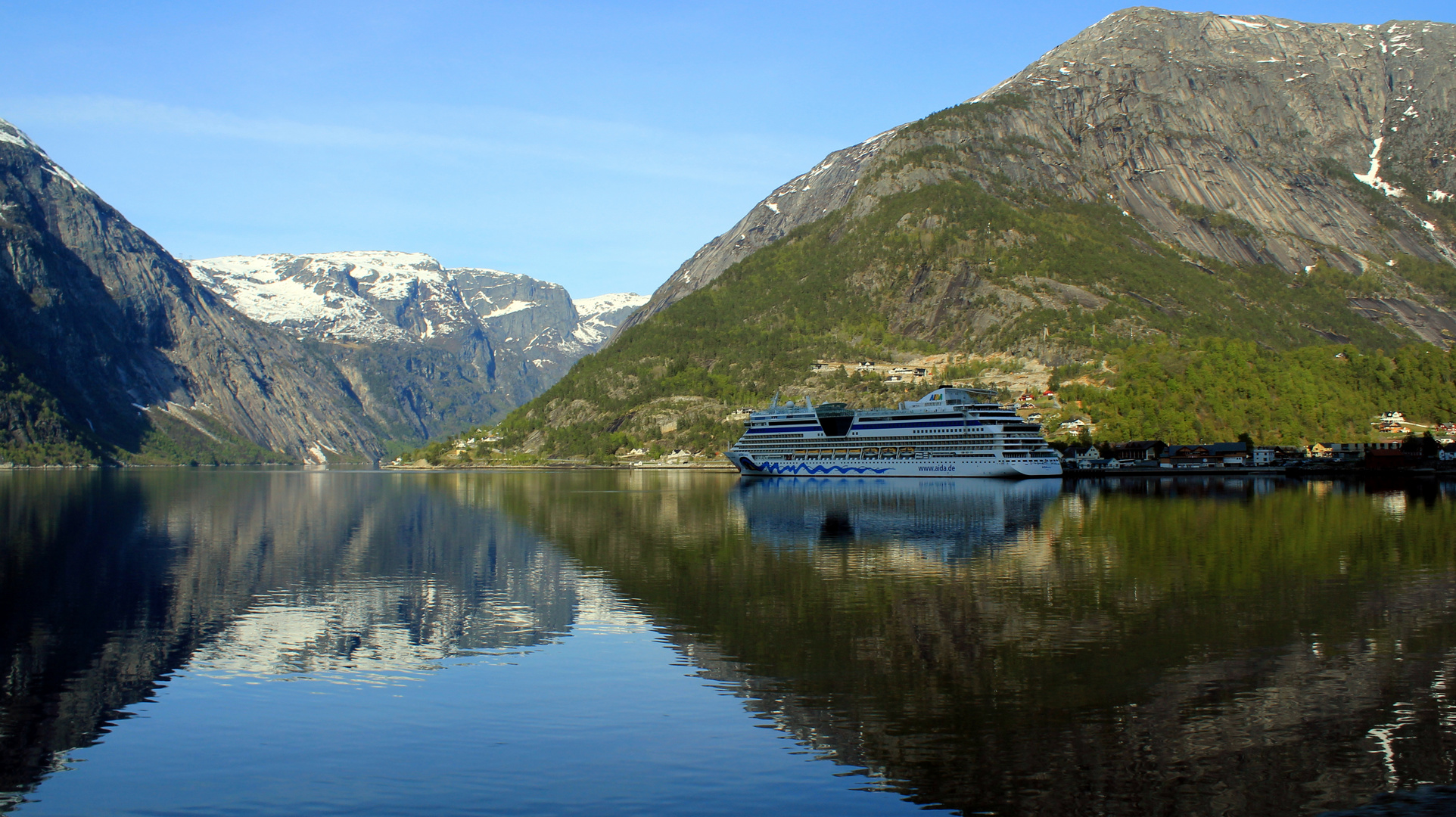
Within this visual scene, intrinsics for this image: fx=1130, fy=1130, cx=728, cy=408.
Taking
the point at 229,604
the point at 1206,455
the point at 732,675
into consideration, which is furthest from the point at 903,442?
the point at 732,675

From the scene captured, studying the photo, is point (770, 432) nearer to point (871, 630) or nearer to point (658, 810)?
point (871, 630)

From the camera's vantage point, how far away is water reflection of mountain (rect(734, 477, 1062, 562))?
2857 inches

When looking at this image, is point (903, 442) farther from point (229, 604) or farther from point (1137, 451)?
point (229, 604)

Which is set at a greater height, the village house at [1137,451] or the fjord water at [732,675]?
the village house at [1137,451]

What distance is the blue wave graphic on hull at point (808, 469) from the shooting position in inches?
6983

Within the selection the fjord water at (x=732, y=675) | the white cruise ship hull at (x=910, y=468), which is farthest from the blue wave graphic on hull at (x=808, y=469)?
the fjord water at (x=732, y=675)

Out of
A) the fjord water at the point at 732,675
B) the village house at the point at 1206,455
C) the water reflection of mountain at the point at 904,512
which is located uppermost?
the village house at the point at 1206,455

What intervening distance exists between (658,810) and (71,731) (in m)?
16.0

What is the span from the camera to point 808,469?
185 metres

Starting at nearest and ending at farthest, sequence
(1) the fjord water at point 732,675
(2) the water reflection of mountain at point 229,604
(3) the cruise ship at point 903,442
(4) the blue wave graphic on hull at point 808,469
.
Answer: (1) the fjord water at point 732,675 < (2) the water reflection of mountain at point 229,604 < (3) the cruise ship at point 903,442 < (4) the blue wave graphic on hull at point 808,469

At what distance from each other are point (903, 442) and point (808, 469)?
18047 millimetres

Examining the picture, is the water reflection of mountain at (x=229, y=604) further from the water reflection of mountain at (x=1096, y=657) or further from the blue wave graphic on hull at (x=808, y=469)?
the blue wave graphic on hull at (x=808, y=469)

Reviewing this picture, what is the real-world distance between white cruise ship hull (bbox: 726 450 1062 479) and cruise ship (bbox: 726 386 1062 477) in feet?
0.37

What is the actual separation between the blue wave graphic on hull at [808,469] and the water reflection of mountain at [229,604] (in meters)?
93.1
